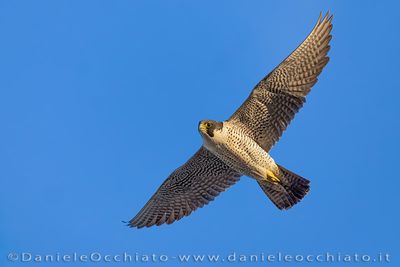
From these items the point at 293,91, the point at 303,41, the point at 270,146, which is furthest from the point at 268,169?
the point at 303,41

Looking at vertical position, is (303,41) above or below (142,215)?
above

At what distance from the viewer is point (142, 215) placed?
15.7 metres

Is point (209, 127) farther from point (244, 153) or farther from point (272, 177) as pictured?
point (272, 177)

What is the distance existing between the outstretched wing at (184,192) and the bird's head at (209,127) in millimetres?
1451

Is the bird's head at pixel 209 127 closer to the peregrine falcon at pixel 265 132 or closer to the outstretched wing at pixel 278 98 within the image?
the peregrine falcon at pixel 265 132

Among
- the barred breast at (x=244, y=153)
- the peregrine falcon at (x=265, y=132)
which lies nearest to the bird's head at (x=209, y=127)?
the peregrine falcon at (x=265, y=132)

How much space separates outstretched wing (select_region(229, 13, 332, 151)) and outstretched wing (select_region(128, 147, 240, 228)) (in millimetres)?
1135

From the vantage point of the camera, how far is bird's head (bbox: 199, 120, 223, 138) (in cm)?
1401

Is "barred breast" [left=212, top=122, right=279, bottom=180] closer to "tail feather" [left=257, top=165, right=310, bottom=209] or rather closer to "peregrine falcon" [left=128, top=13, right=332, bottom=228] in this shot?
"peregrine falcon" [left=128, top=13, right=332, bottom=228]

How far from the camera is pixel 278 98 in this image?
14.8 meters

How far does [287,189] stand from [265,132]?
3.69ft

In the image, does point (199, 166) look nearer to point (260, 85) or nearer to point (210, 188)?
point (210, 188)

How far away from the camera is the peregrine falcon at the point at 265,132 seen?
14.4 meters

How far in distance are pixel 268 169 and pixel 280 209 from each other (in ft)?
2.84
